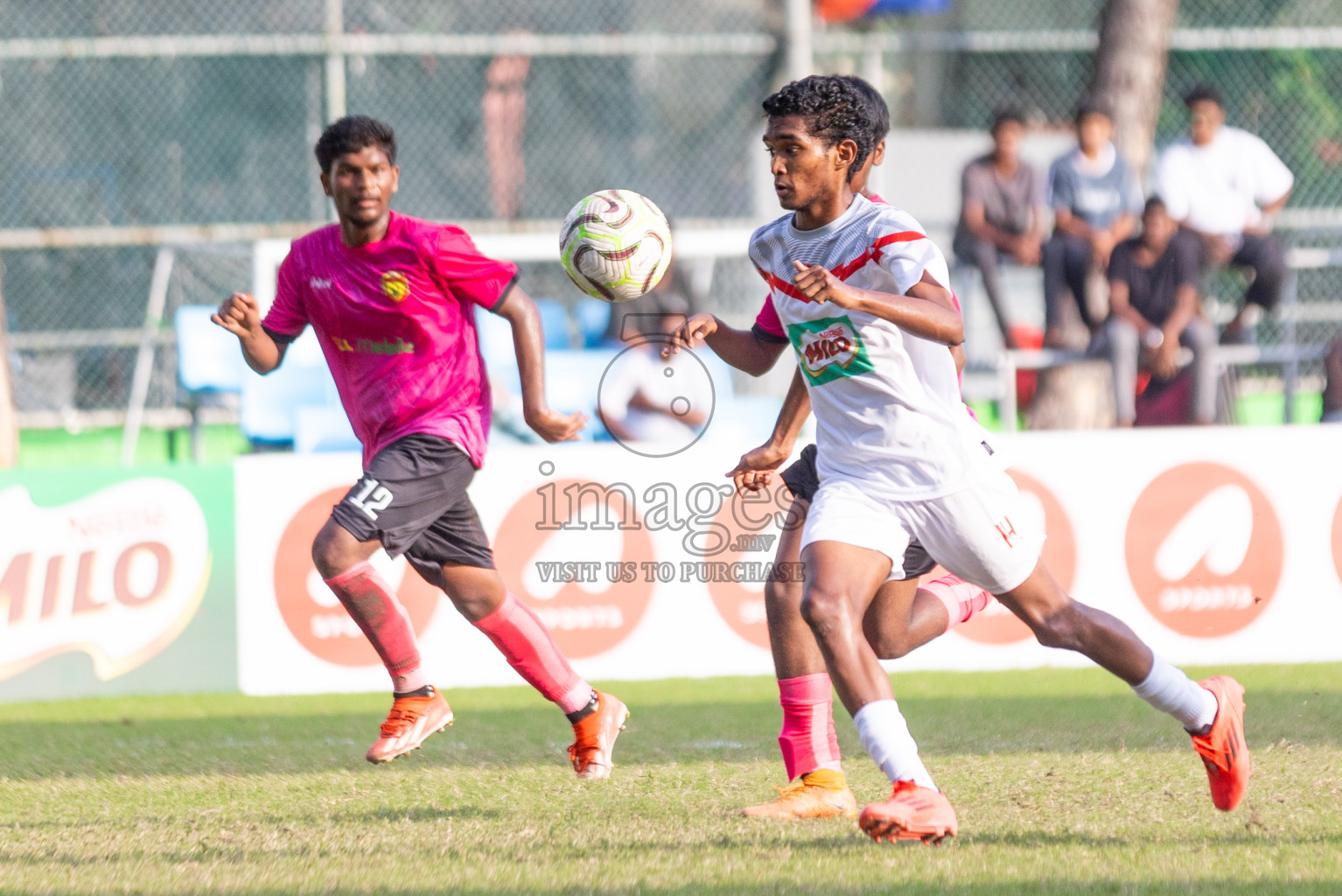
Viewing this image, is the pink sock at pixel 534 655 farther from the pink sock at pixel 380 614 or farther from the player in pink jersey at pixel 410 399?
the pink sock at pixel 380 614

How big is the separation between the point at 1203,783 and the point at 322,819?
2879mm

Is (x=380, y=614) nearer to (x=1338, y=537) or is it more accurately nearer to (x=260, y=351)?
(x=260, y=351)

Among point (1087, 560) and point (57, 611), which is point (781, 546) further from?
point (57, 611)

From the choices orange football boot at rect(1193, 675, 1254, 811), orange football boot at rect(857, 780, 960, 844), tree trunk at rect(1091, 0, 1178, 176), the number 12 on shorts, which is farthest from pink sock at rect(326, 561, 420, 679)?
tree trunk at rect(1091, 0, 1178, 176)

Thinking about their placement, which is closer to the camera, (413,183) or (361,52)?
(361,52)

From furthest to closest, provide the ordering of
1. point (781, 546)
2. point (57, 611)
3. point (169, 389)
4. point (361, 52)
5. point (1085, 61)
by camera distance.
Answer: point (1085, 61)
point (169, 389)
point (361, 52)
point (57, 611)
point (781, 546)

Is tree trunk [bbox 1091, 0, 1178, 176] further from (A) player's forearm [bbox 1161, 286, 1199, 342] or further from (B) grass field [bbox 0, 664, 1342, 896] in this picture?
(B) grass field [bbox 0, 664, 1342, 896]

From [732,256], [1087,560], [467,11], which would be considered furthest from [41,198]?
[1087,560]

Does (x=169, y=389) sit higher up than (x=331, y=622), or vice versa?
(x=169, y=389)

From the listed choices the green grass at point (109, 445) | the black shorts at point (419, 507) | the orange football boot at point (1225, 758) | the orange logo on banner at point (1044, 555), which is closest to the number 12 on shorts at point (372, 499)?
the black shorts at point (419, 507)

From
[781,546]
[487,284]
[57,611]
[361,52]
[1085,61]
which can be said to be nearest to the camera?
[781,546]

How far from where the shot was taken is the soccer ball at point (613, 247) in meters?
5.33

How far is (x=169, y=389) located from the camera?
13.3m

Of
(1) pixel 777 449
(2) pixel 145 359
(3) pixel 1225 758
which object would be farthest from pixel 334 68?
(3) pixel 1225 758
